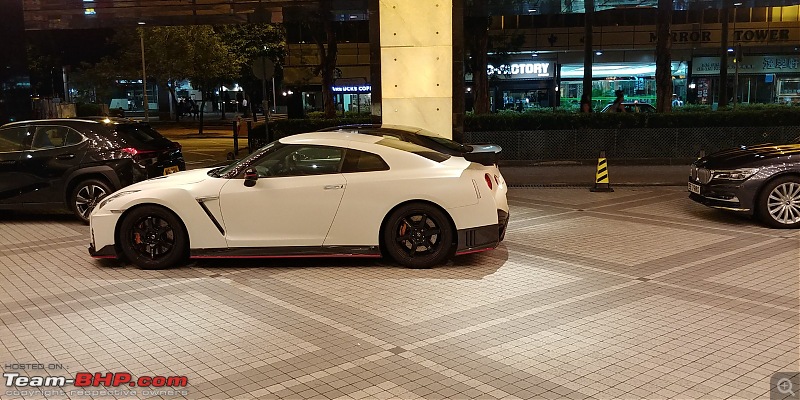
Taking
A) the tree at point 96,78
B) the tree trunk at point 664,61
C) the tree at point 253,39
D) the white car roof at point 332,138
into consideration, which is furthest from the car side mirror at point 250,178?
the tree at point 96,78

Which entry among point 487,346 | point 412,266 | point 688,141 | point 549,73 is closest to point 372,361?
point 487,346

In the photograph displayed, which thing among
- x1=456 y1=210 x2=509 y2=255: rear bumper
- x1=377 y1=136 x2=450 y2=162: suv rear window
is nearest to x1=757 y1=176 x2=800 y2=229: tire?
x1=456 y1=210 x2=509 y2=255: rear bumper

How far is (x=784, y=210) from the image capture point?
9.23 m

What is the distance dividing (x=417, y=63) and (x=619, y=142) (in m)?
6.89

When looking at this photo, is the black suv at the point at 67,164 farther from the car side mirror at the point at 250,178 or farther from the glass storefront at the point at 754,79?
the glass storefront at the point at 754,79

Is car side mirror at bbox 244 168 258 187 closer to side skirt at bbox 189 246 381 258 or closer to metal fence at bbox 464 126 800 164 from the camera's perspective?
side skirt at bbox 189 246 381 258

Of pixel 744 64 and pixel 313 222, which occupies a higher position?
pixel 744 64

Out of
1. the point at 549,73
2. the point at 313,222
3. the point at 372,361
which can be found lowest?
the point at 372,361

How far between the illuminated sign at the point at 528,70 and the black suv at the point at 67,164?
24.5 metres

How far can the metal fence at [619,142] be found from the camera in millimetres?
16734

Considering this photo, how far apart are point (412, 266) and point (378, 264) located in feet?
1.48

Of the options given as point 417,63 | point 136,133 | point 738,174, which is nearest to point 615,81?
point 417,63

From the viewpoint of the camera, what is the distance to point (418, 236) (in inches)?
289

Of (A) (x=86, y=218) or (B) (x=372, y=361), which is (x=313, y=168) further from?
(A) (x=86, y=218)
